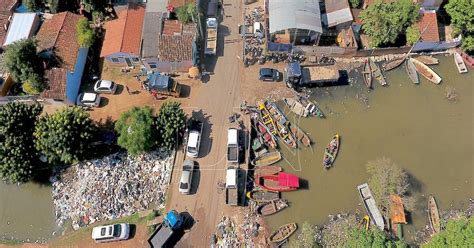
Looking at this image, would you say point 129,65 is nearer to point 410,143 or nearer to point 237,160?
point 237,160

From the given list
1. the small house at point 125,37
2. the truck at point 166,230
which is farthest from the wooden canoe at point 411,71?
the small house at point 125,37

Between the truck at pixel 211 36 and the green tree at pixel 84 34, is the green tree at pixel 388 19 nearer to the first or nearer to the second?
the truck at pixel 211 36

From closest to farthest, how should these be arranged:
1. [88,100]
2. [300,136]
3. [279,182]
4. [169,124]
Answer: [279,182]
[169,124]
[300,136]
[88,100]

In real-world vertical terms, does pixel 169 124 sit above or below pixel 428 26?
below

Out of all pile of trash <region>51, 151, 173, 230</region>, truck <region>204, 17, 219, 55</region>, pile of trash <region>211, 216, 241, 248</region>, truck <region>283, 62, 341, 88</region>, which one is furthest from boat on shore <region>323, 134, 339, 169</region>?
truck <region>204, 17, 219, 55</region>

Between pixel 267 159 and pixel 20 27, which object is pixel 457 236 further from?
pixel 20 27

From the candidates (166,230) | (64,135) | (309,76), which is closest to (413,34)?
(309,76)
